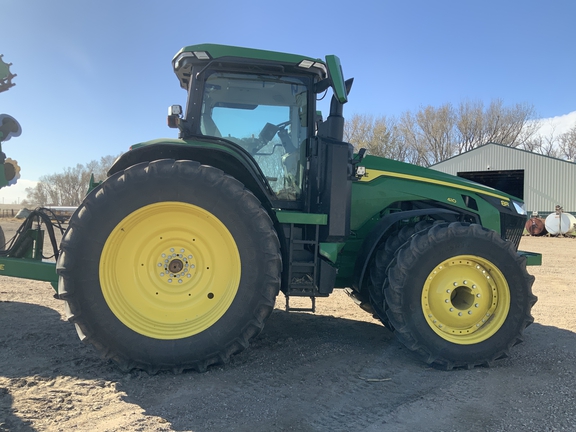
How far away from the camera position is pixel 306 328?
4363 mm

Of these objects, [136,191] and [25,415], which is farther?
[136,191]

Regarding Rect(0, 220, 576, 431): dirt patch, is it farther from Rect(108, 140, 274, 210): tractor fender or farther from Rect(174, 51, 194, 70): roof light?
Rect(174, 51, 194, 70): roof light

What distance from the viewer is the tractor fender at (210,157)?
321cm

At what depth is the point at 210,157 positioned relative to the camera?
11.0ft

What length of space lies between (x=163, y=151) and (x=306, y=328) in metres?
2.34

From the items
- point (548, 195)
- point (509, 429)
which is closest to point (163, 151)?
point (509, 429)

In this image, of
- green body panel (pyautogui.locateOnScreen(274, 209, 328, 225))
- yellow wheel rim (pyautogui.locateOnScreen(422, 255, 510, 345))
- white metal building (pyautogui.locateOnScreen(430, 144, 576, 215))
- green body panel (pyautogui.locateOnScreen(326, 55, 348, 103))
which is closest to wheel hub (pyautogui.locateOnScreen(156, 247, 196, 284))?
green body panel (pyautogui.locateOnScreen(274, 209, 328, 225))

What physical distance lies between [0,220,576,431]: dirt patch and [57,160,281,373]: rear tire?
26cm

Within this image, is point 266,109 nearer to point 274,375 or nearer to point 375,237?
point 375,237

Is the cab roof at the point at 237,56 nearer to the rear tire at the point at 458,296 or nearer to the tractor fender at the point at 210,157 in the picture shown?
the tractor fender at the point at 210,157

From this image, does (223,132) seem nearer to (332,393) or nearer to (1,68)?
(332,393)

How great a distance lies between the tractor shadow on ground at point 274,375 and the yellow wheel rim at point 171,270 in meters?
0.39

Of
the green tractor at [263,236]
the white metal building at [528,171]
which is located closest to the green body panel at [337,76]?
the green tractor at [263,236]

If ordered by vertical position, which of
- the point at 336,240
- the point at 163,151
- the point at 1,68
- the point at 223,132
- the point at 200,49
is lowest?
the point at 336,240
